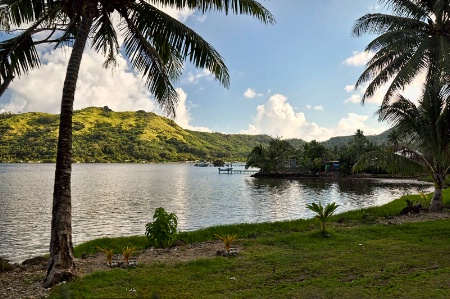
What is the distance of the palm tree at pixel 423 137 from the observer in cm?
1578

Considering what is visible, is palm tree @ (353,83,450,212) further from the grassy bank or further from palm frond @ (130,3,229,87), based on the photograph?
palm frond @ (130,3,229,87)

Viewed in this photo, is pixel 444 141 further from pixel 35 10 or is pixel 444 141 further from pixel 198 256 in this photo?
pixel 35 10

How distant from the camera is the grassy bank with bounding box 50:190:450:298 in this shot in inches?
259

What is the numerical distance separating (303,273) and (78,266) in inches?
225

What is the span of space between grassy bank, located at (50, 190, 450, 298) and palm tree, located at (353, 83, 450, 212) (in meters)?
5.59

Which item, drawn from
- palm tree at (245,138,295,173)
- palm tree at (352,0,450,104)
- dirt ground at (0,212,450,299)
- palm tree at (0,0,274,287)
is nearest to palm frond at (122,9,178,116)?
palm tree at (0,0,274,287)

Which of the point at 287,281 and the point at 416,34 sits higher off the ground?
the point at 416,34

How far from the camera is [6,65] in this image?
858cm

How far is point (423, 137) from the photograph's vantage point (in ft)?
53.3

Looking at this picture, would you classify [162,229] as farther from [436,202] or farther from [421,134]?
[436,202]

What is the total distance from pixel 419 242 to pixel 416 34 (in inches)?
423

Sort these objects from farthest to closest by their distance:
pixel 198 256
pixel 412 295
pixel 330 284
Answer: pixel 198 256
pixel 330 284
pixel 412 295

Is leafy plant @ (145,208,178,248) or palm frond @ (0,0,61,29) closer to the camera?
palm frond @ (0,0,61,29)

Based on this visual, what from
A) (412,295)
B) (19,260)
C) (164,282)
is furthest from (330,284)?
(19,260)
